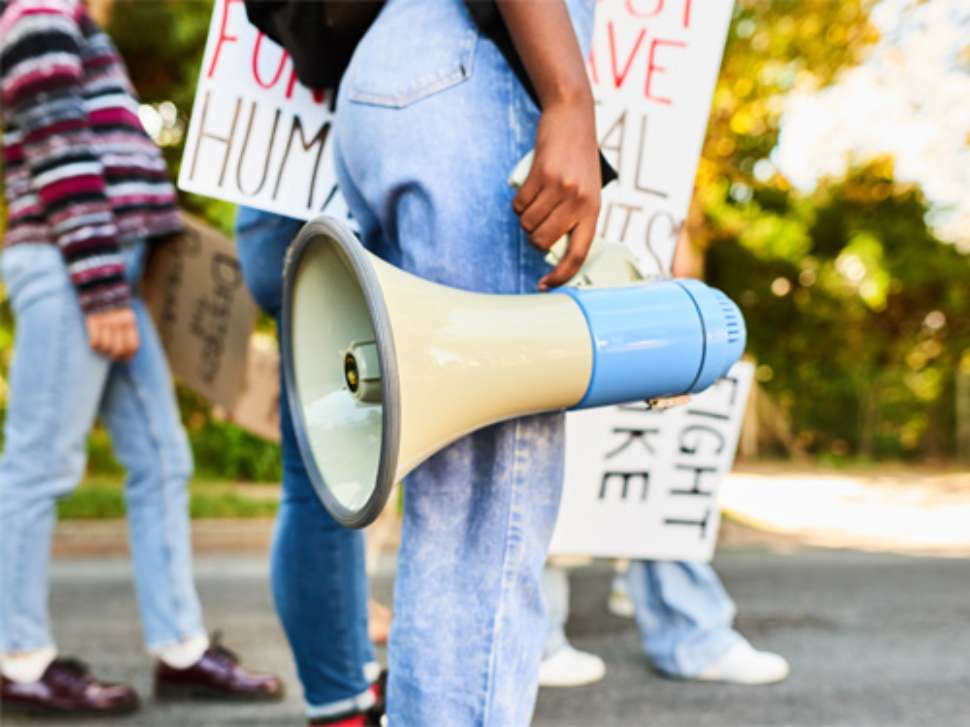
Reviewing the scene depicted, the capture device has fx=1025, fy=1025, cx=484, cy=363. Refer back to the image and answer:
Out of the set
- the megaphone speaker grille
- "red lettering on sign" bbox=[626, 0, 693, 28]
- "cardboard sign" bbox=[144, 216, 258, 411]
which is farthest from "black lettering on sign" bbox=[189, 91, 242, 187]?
"cardboard sign" bbox=[144, 216, 258, 411]

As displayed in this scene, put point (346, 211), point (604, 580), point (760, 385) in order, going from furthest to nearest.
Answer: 1. point (760, 385)
2. point (604, 580)
3. point (346, 211)

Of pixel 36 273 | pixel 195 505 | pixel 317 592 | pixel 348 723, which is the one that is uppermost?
pixel 36 273

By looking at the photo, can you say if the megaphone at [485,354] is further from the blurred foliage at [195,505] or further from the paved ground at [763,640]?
the blurred foliage at [195,505]

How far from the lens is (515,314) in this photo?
113cm

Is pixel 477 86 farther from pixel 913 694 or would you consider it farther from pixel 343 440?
pixel 913 694

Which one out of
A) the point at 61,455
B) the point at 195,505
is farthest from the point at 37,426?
the point at 195,505

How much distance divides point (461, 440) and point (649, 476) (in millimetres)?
1408

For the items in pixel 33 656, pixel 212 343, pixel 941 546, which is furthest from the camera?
pixel 941 546

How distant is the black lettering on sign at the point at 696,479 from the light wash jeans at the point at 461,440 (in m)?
1.35

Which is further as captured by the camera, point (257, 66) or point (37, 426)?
point (37, 426)

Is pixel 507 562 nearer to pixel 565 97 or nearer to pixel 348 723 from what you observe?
pixel 565 97

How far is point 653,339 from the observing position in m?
1.14

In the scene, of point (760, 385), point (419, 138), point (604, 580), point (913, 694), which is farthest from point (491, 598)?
point (760, 385)

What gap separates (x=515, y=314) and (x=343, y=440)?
31cm
